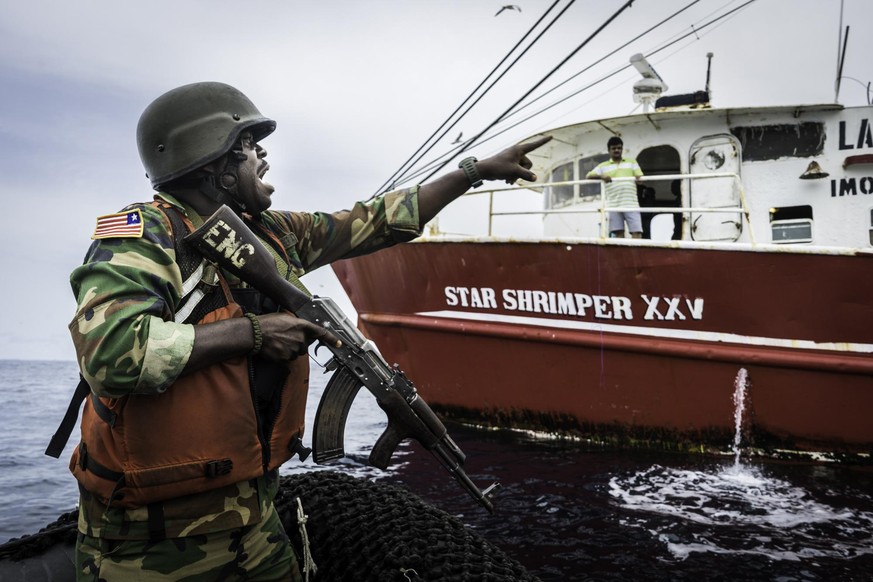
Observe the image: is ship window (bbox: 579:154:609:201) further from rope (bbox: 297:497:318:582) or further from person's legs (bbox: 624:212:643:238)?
rope (bbox: 297:497:318:582)

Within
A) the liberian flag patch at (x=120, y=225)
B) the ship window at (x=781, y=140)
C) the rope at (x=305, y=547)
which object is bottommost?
the rope at (x=305, y=547)

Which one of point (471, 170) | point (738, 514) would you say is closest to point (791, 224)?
point (738, 514)

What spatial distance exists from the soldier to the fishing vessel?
4428mm

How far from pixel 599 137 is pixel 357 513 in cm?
673

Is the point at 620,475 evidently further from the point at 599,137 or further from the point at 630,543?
the point at 599,137

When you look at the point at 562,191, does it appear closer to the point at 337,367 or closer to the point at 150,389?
the point at 337,367

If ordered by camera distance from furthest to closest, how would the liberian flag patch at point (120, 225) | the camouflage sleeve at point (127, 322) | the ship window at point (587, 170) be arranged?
1. the ship window at point (587, 170)
2. the liberian flag patch at point (120, 225)
3. the camouflage sleeve at point (127, 322)

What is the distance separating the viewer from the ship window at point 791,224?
7.04 metres

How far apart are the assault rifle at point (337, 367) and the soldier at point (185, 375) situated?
0.09 m

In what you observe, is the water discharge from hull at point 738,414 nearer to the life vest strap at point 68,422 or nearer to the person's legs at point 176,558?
the person's legs at point 176,558

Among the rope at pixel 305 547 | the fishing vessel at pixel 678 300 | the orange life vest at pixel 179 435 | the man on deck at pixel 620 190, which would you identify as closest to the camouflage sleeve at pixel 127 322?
the orange life vest at pixel 179 435

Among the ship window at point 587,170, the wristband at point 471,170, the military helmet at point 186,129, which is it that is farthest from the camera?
the ship window at point 587,170

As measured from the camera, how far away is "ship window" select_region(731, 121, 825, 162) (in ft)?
23.1

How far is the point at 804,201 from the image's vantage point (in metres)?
7.03
